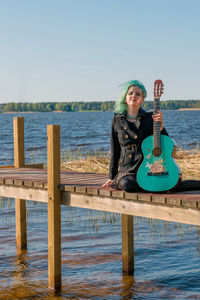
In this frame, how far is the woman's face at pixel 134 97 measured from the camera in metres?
6.20

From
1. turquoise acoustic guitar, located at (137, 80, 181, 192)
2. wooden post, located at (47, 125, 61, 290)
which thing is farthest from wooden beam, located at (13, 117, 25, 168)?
turquoise acoustic guitar, located at (137, 80, 181, 192)

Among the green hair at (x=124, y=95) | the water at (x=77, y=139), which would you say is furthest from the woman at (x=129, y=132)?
the water at (x=77, y=139)

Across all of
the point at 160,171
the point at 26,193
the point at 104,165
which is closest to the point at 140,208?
the point at 160,171

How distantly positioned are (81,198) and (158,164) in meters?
1.20

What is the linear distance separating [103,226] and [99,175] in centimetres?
273

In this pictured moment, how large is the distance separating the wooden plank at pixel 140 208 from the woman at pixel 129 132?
0.73 ft

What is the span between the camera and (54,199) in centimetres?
658

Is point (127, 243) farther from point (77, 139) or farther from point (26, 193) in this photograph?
point (77, 139)

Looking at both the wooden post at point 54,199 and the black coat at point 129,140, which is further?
the wooden post at point 54,199

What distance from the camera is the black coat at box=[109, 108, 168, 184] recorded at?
6.04 meters

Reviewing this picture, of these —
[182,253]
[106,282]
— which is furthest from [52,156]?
[182,253]

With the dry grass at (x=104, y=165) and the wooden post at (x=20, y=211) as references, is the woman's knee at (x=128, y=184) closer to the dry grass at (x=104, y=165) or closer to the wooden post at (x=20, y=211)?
the wooden post at (x=20, y=211)

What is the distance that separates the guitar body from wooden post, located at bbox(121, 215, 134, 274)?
173 cm

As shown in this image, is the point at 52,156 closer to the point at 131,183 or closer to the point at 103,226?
the point at 131,183
